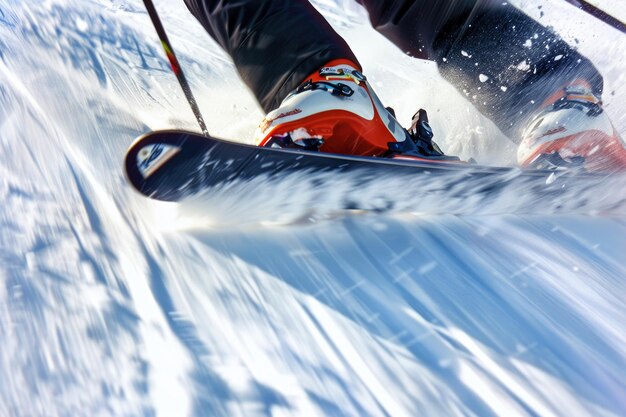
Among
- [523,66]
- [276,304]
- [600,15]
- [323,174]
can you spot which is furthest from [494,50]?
[276,304]

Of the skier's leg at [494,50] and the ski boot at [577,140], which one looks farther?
the skier's leg at [494,50]

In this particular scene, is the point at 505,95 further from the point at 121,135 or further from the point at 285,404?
the point at 285,404

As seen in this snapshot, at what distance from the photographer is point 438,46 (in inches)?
71.9

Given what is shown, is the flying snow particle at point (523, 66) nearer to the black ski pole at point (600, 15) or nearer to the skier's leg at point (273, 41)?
the black ski pole at point (600, 15)

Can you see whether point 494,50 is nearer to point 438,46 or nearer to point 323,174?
point 438,46

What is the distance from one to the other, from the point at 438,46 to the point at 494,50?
21 centimetres

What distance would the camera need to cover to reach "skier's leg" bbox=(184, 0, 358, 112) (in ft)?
4.78

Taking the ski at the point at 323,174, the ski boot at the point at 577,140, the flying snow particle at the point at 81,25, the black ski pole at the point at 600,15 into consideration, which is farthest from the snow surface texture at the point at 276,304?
the flying snow particle at the point at 81,25

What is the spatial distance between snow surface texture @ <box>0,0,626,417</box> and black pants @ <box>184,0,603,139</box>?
480 mm

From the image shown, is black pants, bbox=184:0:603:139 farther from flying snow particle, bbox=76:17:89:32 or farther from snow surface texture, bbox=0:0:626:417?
flying snow particle, bbox=76:17:89:32

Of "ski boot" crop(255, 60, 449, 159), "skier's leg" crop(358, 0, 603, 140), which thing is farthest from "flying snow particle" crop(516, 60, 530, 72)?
"ski boot" crop(255, 60, 449, 159)

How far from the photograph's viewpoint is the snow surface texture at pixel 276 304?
69 centimetres

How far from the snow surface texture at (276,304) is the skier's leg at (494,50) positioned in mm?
581

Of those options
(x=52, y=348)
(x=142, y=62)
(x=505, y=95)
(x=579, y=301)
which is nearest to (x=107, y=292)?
(x=52, y=348)
